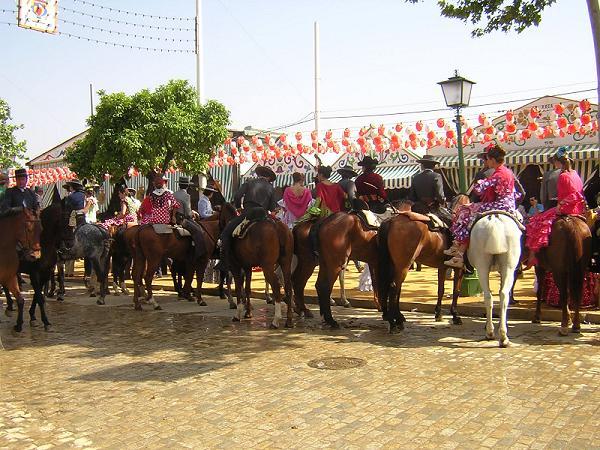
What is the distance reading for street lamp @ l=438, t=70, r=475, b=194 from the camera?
474 inches

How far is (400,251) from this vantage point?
8977 millimetres

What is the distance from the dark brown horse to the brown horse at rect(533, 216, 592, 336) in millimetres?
1622

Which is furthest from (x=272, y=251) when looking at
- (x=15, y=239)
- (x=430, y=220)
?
(x=15, y=239)

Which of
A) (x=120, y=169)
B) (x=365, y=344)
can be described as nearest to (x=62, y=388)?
(x=365, y=344)

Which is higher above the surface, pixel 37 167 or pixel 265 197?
pixel 37 167

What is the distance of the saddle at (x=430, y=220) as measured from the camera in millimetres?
9018

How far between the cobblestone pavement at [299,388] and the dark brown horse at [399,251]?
17.1 inches

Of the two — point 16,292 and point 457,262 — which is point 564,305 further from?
point 16,292

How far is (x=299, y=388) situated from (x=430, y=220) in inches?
157

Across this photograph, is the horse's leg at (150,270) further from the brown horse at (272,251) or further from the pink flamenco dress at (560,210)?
the pink flamenco dress at (560,210)

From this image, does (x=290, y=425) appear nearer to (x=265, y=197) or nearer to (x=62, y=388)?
(x=62, y=388)

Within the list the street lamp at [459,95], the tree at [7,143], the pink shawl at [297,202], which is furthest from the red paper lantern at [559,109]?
the tree at [7,143]

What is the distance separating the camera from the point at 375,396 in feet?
19.3

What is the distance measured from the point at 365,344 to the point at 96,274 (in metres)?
8.07
